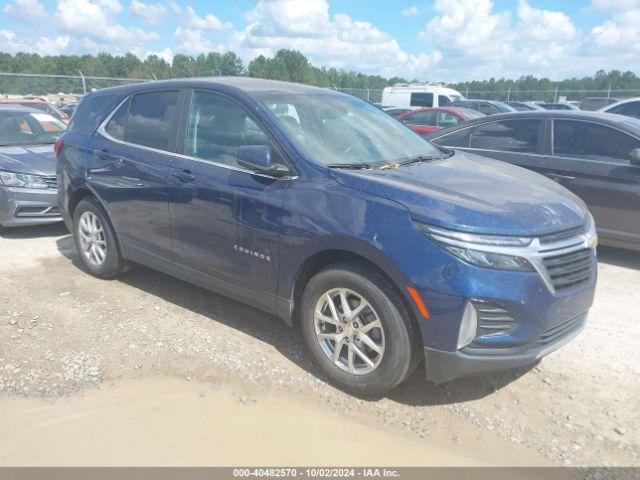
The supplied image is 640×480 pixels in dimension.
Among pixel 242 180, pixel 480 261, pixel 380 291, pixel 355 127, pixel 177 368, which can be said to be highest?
pixel 355 127

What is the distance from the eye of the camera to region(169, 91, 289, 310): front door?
3.57 metres

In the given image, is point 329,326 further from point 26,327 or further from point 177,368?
point 26,327

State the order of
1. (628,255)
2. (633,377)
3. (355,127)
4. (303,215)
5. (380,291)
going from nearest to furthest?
(380,291)
(303,215)
(633,377)
(355,127)
(628,255)

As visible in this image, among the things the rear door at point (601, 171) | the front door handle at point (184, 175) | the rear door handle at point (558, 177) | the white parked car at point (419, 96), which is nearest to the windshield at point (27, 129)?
the front door handle at point (184, 175)

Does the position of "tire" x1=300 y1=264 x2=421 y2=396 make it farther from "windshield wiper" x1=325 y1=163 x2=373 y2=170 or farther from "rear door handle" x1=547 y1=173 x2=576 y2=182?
"rear door handle" x1=547 y1=173 x2=576 y2=182

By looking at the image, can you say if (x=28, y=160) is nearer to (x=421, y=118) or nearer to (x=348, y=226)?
(x=348, y=226)

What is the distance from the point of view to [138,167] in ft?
14.5

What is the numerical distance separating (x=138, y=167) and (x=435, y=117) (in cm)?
1035

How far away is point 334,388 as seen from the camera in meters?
3.41

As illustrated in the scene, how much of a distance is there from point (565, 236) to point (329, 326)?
148cm

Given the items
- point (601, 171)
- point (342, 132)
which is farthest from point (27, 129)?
point (601, 171)

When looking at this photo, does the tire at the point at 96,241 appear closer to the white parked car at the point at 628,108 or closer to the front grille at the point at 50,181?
the front grille at the point at 50,181

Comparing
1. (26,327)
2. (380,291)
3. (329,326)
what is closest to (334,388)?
(329,326)

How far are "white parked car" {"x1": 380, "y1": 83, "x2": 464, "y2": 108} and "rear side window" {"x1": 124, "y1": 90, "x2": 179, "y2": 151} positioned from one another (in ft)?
61.5
